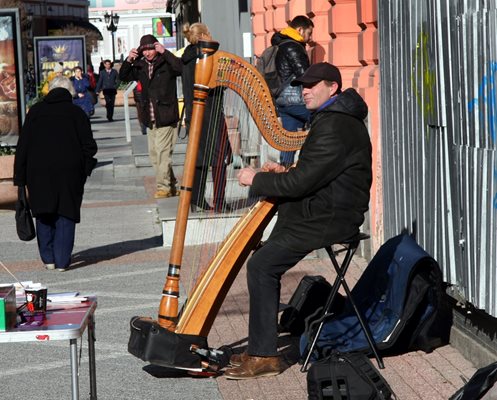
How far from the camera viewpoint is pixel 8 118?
18234 millimetres

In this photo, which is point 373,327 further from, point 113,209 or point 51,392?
point 113,209

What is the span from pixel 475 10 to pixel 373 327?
197cm

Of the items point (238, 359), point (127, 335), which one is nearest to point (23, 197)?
point (127, 335)

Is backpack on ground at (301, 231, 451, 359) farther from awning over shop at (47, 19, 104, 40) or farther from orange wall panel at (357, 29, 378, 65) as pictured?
awning over shop at (47, 19, 104, 40)

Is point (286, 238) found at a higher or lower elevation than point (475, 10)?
lower

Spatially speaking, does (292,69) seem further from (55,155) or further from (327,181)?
(327,181)

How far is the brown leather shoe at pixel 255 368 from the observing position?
751 centimetres

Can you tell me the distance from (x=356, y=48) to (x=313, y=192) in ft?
19.6

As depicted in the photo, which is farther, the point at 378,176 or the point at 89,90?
the point at 89,90

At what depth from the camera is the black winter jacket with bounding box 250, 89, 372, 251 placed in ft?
23.7

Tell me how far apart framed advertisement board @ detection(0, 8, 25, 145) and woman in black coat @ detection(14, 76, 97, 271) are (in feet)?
21.3

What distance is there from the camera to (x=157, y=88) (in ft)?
51.1

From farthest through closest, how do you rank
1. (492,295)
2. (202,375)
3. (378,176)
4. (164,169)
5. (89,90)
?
(89,90) → (164,169) → (378,176) → (202,375) → (492,295)

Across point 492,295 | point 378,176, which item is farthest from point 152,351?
point 378,176
